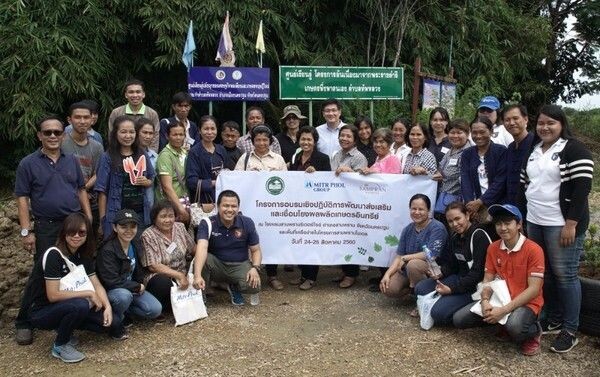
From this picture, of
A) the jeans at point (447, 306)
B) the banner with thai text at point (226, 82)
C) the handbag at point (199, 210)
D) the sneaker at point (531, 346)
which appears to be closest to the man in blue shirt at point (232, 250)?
the handbag at point (199, 210)

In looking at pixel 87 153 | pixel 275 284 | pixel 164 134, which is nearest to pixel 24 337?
pixel 87 153

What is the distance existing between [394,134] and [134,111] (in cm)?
278

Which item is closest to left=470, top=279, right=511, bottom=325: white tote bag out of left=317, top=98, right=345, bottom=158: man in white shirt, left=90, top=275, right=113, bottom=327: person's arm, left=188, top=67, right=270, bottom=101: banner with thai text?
left=317, top=98, right=345, bottom=158: man in white shirt

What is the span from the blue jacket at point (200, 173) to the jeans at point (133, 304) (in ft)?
3.94

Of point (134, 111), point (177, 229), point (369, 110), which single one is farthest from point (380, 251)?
point (369, 110)

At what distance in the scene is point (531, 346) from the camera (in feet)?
13.7

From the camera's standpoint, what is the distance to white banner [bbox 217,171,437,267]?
5.72 meters

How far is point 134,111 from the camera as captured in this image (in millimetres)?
5898

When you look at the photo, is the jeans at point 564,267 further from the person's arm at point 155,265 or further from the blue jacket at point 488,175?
the person's arm at point 155,265

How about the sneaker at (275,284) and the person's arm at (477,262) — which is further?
the sneaker at (275,284)

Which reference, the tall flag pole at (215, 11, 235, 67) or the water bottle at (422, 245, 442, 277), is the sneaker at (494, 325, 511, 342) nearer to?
the water bottle at (422, 245, 442, 277)

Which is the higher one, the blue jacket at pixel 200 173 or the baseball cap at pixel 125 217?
the blue jacket at pixel 200 173

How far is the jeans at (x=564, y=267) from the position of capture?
418cm

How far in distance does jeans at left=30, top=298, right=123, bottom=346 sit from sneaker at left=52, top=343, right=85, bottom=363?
0.04 m
